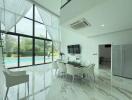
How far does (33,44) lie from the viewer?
27.2ft

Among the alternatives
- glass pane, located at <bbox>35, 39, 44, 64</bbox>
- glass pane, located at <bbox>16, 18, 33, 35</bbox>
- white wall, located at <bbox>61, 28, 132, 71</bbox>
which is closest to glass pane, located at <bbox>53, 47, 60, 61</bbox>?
white wall, located at <bbox>61, 28, 132, 71</bbox>

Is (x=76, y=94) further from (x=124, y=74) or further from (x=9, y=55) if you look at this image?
(x=9, y=55)

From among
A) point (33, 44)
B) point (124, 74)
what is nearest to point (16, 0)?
point (33, 44)

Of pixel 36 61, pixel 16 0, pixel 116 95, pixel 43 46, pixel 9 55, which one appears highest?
pixel 16 0

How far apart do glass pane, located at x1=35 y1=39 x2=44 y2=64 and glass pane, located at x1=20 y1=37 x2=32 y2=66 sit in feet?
1.77

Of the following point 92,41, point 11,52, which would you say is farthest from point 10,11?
point 92,41

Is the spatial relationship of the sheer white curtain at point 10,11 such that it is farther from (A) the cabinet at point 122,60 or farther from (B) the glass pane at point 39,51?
(A) the cabinet at point 122,60

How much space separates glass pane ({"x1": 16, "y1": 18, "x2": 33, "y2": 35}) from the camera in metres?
7.27

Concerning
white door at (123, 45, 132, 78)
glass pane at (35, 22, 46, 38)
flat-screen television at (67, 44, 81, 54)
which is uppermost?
glass pane at (35, 22, 46, 38)

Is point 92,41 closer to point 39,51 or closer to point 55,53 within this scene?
point 55,53

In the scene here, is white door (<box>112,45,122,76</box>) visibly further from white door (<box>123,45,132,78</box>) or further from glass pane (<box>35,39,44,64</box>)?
glass pane (<box>35,39,44,64</box>)

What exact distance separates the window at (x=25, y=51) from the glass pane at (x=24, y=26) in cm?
52

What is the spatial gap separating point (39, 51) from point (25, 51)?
4.30 ft

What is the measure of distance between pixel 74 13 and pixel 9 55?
528 cm
